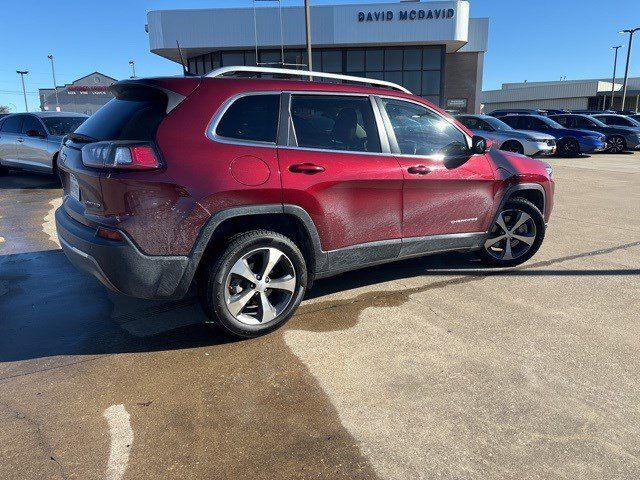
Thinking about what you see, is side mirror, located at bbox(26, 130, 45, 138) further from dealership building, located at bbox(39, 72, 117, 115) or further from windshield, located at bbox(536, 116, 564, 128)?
dealership building, located at bbox(39, 72, 117, 115)

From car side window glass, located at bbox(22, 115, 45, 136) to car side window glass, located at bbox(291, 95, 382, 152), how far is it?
8963 mm

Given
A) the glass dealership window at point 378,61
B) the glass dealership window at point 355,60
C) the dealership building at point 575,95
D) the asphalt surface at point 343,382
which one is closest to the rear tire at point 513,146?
the asphalt surface at point 343,382

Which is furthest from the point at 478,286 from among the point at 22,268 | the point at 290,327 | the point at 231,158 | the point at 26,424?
the point at 22,268

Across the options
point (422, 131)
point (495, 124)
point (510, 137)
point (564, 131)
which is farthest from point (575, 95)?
point (422, 131)

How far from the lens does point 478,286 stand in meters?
4.62

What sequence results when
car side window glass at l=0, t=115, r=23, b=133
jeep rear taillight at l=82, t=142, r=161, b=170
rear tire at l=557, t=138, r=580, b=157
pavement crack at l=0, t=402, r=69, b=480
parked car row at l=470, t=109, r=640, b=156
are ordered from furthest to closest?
rear tire at l=557, t=138, r=580, b=157, parked car row at l=470, t=109, r=640, b=156, car side window glass at l=0, t=115, r=23, b=133, jeep rear taillight at l=82, t=142, r=161, b=170, pavement crack at l=0, t=402, r=69, b=480

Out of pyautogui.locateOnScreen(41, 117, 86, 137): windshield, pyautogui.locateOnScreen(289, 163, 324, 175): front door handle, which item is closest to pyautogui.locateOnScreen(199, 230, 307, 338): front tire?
pyautogui.locateOnScreen(289, 163, 324, 175): front door handle

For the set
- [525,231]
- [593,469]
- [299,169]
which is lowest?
[593,469]

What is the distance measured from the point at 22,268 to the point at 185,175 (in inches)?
125

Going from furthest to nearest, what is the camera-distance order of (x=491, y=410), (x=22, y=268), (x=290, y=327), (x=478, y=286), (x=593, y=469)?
Answer: 1. (x=22, y=268)
2. (x=478, y=286)
3. (x=290, y=327)
4. (x=491, y=410)
5. (x=593, y=469)

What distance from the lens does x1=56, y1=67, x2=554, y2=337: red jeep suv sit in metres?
3.07

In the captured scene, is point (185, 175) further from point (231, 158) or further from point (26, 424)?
point (26, 424)

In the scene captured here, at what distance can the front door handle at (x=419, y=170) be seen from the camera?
13.4 feet

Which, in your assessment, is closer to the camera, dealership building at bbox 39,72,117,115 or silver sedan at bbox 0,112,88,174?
silver sedan at bbox 0,112,88,174
